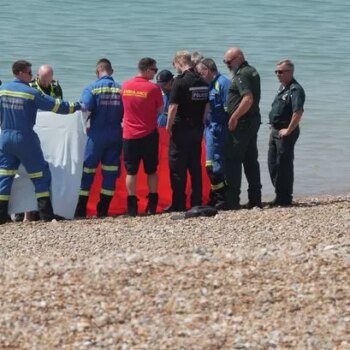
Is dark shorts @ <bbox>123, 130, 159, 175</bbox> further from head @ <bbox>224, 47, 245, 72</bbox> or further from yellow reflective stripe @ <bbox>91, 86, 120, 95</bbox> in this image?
head @ <bbox>224, 47, 245, 72</bbox>

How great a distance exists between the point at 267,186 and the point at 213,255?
765 cm

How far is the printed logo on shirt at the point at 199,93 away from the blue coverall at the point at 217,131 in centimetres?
39

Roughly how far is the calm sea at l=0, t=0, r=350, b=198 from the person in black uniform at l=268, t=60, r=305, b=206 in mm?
2430

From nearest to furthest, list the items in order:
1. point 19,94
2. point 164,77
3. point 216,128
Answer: point 19,94, point 216,128, point 164,77

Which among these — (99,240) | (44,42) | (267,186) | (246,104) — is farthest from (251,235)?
(44,42)

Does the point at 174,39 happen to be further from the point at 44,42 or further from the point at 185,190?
the point at 185,190

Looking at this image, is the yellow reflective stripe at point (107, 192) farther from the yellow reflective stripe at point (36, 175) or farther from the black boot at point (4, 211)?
the black boot at point (4, 211)

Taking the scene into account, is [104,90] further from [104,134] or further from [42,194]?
[42,194]

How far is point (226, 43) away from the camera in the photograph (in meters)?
29.3

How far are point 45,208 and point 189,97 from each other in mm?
1788

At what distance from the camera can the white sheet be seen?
12469 millimetres

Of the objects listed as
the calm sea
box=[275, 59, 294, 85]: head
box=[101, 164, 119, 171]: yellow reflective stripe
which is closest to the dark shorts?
box=[101, 164, 119, 171]: yellow reflective stripe

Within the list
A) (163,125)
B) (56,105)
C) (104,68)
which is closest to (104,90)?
(104,68)

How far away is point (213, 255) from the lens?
8.62 metres
